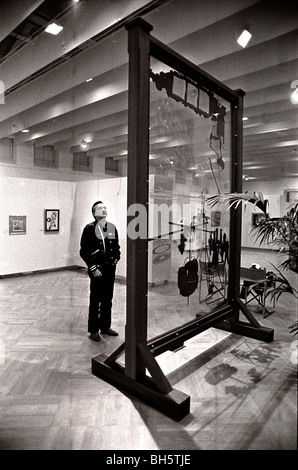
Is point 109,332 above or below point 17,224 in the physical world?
below

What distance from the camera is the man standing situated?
3.77m

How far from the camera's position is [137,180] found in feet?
8.09

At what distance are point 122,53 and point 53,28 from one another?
821 millimetres

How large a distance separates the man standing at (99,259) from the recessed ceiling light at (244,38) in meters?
2.42

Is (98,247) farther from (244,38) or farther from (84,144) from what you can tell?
(84,144)

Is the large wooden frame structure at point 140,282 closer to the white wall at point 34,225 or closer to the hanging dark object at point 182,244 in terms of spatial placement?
the hanging dark object at point 182,244

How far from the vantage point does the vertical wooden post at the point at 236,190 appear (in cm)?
383

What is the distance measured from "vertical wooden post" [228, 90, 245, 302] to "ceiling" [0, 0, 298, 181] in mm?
513

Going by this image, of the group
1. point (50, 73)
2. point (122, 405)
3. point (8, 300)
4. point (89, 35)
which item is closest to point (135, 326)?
point (122, 405)

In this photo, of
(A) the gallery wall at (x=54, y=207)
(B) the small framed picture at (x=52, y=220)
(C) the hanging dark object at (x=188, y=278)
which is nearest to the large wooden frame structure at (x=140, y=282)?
(C) the hanging dark object at (x=188, y=278)
